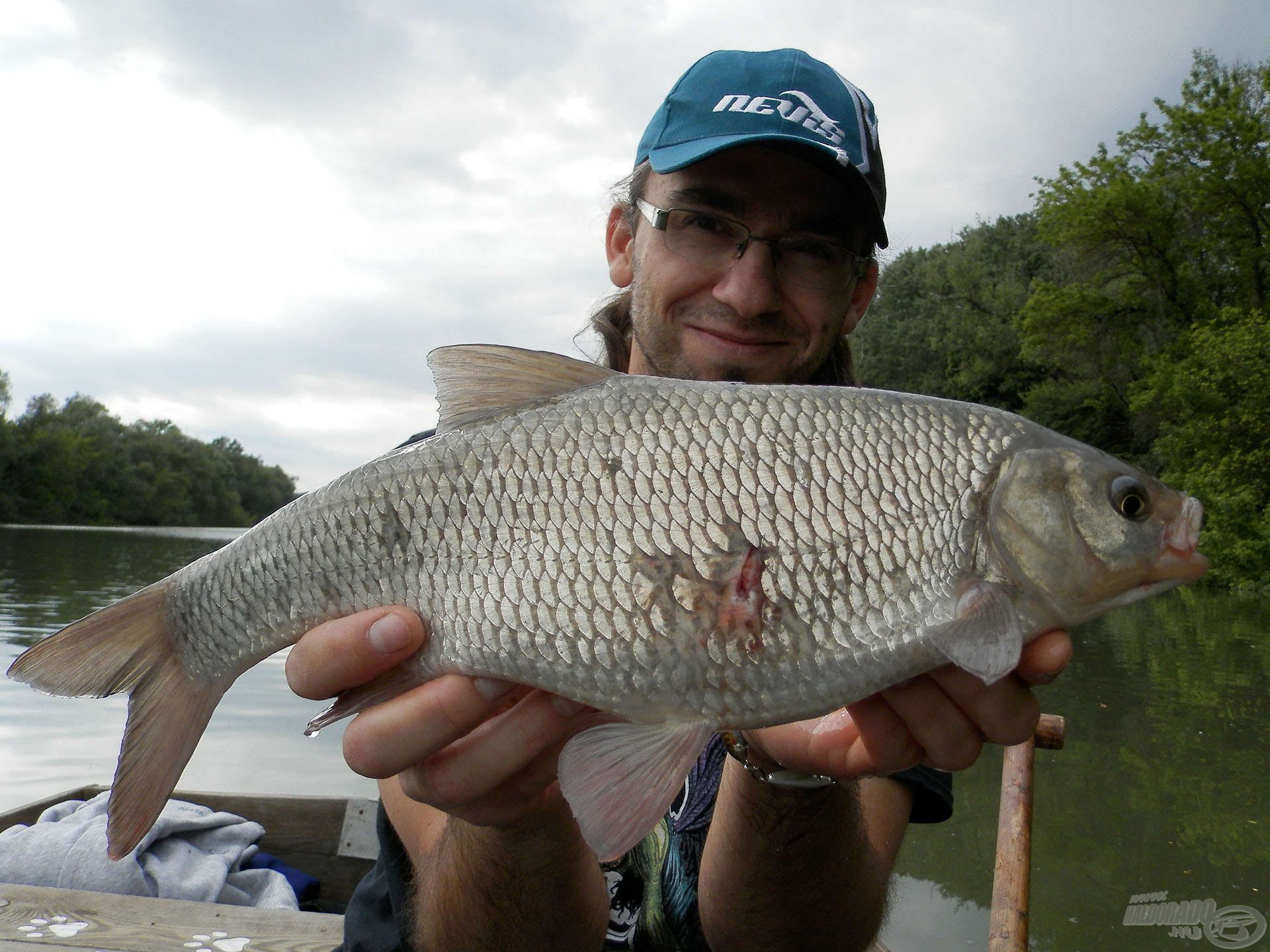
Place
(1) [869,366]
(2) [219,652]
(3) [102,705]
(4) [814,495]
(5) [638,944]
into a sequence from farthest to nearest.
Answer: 1. (1) [869,366]
2. (3) [102,705]
3. (5) [638,944]
4. (2) [219,652]
5. (4) [814,495]

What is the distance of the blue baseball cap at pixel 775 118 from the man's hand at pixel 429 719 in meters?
1.47

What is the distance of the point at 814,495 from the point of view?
1.28 metres

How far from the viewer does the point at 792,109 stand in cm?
234

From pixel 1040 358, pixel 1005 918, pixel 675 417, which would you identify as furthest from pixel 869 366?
pixel 675 417

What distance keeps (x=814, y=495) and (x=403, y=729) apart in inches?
27.2

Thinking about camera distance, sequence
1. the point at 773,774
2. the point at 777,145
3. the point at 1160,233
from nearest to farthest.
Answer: the point at 773,774, the point at 777,145, the point at 1160,233

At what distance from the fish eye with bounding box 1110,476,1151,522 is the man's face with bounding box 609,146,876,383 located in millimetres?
1069

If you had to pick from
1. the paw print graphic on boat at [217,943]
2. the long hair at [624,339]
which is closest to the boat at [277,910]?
the paw print graphic on boat at [217,943]

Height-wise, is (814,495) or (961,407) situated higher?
(961,407)

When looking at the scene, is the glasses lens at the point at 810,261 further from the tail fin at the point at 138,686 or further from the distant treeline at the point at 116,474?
the distant treeline at the point at 116,474

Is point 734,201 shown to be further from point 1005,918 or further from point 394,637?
point 1005,918

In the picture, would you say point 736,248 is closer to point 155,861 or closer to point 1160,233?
point 155,861

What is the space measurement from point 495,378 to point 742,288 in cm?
110

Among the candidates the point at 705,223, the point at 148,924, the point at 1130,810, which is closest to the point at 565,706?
the point at 705,223
